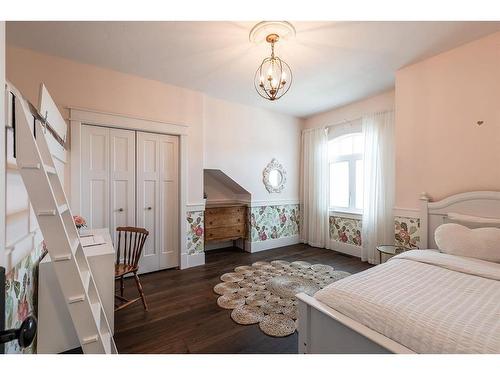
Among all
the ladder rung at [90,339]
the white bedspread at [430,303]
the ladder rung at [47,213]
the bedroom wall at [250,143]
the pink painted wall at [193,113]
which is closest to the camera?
the white bedspread at [430,303]

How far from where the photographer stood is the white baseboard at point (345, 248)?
3840mm

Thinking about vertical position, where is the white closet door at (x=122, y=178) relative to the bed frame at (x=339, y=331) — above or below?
above

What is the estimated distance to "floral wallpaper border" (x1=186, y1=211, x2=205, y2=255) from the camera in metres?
3.43

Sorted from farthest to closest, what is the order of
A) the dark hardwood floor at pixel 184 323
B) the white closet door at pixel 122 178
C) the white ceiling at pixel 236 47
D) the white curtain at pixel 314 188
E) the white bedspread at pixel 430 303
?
1. the white curtain at pixel 314 188
2. the white closet door at pixel 122 178
3. the white ceiling at pixel 236 47
4. the dark hardwood floor at pixel 184 323
5. the white bedspread at pixel 430 303

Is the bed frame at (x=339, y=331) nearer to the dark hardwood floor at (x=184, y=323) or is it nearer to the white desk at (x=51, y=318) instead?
the dark hardwood floor at (x=184, y=323)

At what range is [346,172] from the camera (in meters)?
4.16

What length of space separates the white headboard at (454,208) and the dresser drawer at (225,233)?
263cm

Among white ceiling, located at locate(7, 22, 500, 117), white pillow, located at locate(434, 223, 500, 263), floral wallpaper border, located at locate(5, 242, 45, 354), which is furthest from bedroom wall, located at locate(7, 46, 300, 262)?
white pillow, located at locate(434, 223, 500, 263)

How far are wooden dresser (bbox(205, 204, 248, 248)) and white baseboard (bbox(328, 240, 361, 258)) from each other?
64.3 inches

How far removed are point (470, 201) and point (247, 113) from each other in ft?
10.6

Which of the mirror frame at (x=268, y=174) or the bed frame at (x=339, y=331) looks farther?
the mirror frame at (x=268, y=174)

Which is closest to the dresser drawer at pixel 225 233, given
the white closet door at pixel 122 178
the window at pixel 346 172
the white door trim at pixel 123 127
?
the white door trim at pixel 123 127

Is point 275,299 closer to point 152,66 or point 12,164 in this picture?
point 12,164
